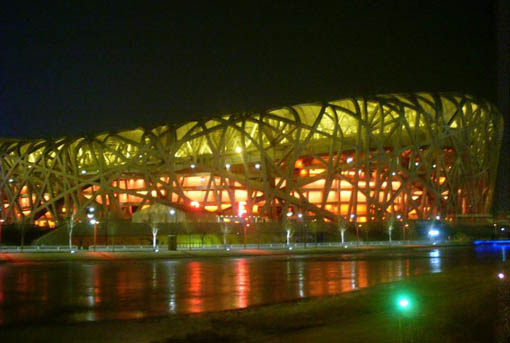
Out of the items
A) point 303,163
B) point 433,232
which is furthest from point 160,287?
point 303,163

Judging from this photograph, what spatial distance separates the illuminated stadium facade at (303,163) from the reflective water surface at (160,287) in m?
36.9

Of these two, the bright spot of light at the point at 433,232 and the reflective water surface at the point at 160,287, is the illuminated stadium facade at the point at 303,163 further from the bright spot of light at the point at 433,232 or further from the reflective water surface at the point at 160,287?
the reflective water surface at the point at 160,287

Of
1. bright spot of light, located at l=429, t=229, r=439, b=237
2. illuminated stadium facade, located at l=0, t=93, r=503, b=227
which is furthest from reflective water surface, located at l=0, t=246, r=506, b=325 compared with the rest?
illuminated stadium facade, located at l=0, t=93, r=503, b=227

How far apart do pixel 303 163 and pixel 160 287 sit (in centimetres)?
5513

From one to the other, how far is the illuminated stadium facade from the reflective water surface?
121ft

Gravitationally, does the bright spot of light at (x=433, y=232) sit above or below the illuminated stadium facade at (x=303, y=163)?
below

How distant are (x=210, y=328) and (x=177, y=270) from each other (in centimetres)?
1698

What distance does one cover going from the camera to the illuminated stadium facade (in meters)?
66.7

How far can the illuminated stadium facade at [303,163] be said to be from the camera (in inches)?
2625

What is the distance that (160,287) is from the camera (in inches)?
815

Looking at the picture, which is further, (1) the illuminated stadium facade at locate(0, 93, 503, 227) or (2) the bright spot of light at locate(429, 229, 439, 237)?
(1) the illuminated stadium facade at locate(0, 93, 503, 227)

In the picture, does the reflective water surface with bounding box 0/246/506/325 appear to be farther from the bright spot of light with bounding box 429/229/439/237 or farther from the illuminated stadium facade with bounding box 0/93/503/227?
the illuminated stadium facade with bounding box 0/93/503/227

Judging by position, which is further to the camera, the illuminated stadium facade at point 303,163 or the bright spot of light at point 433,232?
the illuminated stadium facade at point 303,163

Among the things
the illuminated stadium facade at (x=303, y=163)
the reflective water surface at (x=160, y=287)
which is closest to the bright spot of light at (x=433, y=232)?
the illuminated stadium facade at (x=303, y=163)
